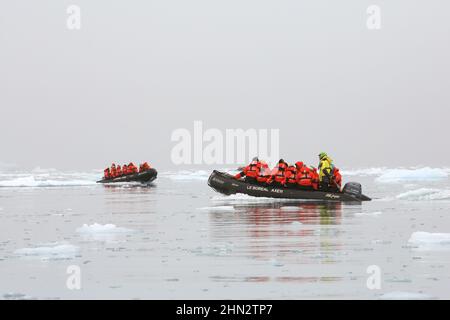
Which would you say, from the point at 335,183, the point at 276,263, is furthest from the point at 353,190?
the point at 276,263

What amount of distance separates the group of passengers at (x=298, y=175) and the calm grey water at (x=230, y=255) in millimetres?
3871

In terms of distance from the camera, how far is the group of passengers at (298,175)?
82.9 ft

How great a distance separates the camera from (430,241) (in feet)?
43.5

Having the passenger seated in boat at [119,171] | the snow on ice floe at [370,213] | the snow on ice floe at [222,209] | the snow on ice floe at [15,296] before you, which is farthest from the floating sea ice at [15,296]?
the passenger seated in boat at [119,171]

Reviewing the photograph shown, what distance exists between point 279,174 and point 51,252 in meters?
14.8

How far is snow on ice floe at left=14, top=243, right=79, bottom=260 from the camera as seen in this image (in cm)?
1198

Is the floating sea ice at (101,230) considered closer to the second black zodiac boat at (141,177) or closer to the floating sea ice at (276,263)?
the floating sea ice at (276,263)

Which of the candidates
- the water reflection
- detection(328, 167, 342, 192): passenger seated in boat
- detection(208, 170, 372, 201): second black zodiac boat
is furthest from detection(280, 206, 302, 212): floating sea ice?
detection(328, 167, 342, 192): passenger seated in boat

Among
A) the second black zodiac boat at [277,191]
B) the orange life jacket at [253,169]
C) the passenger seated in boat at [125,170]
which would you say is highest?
the orange life jacket at [253,169]

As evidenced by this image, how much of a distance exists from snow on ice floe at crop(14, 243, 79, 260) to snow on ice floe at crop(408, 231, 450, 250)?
5.88m

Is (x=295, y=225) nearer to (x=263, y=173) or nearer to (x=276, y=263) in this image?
(x=276, y=263)
